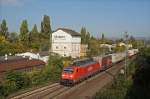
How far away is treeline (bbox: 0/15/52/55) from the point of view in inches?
3041

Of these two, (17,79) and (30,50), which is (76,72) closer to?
(17,79)

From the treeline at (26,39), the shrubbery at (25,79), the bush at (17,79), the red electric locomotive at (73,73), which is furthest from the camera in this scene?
the treeline at (26,39)

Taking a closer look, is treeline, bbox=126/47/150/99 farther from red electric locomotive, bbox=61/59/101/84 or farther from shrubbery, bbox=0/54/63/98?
shrubbery, bbox=0/54/63/98

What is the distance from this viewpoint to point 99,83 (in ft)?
124

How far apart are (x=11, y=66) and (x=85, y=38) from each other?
261ft

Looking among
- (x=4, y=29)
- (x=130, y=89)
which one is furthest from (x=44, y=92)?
(x=4, y=29)

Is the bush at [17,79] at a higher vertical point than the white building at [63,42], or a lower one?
lower

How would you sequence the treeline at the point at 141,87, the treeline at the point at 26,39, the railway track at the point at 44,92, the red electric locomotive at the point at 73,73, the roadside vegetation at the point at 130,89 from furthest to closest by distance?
A: the treeline at the point at 26,39 → the red electric locomotive at the point at 73,73 → the railway track at the point at 44,92 → the treeline at the point at 141,87 → the roadside vegetation at the point at 130,89

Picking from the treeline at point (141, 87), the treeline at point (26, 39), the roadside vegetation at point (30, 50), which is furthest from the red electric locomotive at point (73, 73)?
the treeline at point (26, 39)

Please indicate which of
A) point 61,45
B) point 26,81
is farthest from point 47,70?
point 61,45

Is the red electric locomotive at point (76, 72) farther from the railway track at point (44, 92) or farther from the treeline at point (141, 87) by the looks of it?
the treeline at point (141, 87)

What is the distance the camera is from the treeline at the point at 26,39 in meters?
77.2

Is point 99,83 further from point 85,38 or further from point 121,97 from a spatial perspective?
point 85,38

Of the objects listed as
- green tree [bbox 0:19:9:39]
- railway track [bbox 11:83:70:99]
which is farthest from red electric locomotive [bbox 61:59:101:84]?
green tree [bbox 0:19:9:39]
